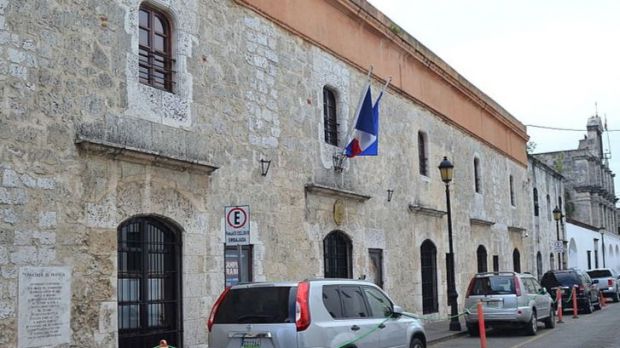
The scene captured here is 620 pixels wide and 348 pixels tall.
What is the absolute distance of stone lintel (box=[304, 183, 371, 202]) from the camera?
16953 millimetres

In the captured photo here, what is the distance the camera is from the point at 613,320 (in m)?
22.8

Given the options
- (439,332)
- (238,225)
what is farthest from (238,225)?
(439,332)

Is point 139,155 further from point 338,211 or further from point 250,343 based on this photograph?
point 338,211

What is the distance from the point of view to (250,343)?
31.4ft

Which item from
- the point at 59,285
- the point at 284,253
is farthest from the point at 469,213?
the point at 59,285

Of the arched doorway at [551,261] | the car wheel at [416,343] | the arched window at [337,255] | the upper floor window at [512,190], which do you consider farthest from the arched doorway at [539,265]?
the car wheel at [416,343]

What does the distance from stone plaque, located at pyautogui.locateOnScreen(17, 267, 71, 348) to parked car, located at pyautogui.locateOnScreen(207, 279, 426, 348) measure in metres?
2.08

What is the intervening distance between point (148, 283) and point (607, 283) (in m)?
27.3

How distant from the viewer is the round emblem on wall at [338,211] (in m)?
18.1

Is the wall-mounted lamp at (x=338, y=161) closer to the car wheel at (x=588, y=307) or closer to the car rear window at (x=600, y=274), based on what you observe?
the car wheel at (x=588, y=307)

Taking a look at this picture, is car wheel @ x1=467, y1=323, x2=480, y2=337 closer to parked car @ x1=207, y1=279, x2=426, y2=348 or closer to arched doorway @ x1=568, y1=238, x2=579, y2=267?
parked car @ x1=207, y1=279, x2=426, y2=348

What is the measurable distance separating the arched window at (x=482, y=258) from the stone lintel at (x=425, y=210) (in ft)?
16.8

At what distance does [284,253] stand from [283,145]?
7.47 feet

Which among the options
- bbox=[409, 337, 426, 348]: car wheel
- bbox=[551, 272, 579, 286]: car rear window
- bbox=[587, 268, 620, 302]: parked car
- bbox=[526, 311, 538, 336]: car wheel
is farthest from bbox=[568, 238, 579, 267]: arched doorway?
bbox=[409, 337, 426, 348]: car wheel
